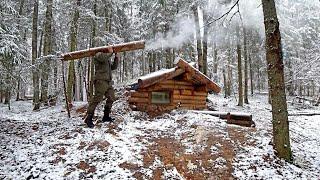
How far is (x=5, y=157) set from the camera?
23.1 feet

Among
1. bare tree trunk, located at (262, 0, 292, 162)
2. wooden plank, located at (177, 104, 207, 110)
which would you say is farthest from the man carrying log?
bare tree trunk, located at (262, 0, 292, 162)

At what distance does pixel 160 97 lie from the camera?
44.8ft

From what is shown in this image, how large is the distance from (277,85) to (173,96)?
6.50 m

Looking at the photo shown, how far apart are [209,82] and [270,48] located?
6539 mm

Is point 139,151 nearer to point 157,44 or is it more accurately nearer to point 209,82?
point 209,82

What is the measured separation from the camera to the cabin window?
13.5 m

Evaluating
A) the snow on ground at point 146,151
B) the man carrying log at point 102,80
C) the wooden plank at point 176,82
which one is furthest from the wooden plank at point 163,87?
the man carrying log at point 102,80

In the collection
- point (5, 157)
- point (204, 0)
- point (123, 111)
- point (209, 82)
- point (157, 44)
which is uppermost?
point (204, 0)

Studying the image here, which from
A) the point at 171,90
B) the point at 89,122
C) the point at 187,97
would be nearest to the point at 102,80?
the point at 89,122

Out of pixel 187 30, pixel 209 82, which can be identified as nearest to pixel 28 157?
pixel 209 82

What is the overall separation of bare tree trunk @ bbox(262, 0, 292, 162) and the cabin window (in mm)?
6507

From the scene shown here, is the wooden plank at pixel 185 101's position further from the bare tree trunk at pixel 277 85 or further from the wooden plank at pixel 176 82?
the bare tree trunk at pixel 277 85

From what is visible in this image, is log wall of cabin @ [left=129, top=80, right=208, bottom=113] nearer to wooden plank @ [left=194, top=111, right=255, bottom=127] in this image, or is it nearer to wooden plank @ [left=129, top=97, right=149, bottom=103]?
wooden plank @ [left=129, top=97, right=149, bottom=103]

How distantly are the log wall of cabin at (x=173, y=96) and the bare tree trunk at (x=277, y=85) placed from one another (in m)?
6.04
